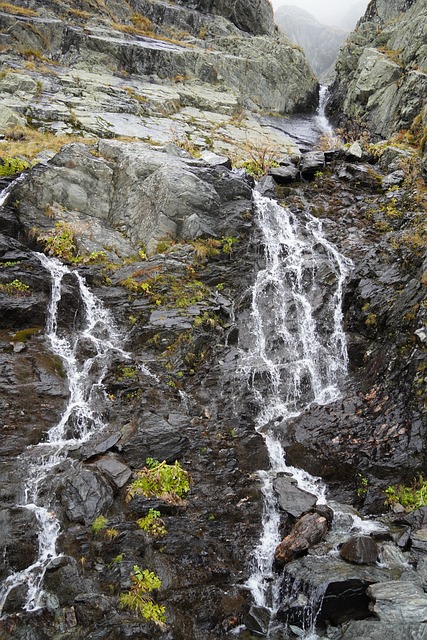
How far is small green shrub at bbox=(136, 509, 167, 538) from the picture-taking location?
7781mm

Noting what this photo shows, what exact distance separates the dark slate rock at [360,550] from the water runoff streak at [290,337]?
1.36m

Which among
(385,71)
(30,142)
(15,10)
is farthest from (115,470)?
(15,10)

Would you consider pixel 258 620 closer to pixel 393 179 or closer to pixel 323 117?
pixel 393 179

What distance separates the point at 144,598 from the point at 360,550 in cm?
355

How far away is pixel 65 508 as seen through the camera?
7820 mm

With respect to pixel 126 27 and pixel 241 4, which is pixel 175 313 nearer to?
pixel 126 27

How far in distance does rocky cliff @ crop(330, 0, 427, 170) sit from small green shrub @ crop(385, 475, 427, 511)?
18.0 meters

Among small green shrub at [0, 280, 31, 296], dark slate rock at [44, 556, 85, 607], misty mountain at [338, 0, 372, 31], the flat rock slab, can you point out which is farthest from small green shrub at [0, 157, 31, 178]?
misty mountain at [338, 0, 372, 31]

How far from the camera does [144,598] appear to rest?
22.0ft

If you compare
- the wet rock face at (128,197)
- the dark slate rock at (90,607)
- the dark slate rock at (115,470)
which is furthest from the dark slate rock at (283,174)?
the dark slate rock at (90,607)

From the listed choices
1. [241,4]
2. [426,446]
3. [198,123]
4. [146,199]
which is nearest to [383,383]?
[426,446]

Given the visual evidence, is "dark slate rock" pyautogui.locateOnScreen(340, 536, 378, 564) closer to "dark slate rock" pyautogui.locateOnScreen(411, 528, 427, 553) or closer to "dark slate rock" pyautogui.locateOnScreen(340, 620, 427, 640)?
"dark slate rock" pyautogui.locateOnScreen(411, 528, 427, 553)

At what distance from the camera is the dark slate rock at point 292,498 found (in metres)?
8.45

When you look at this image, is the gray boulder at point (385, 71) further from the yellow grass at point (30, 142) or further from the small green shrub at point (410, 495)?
the small green shrub at point (410, 495)
